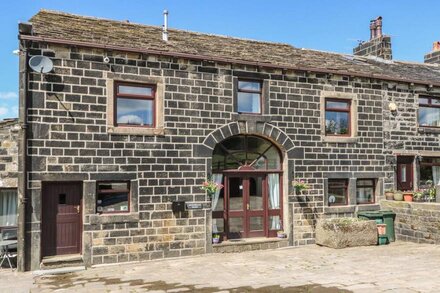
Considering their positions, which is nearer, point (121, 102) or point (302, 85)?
point (121, 102)

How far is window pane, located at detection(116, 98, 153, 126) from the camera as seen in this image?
37.2 ft

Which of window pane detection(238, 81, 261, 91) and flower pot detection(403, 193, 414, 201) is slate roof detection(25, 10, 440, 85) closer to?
window pane detection(238, 81, 261, 91)

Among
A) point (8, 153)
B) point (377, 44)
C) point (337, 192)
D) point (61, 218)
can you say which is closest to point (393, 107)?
point (337, 192)

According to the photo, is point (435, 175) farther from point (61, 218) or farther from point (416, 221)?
point (61, 218)

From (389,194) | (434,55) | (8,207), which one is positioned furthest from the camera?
(434,55)

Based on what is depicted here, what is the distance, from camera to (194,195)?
11859 millimetres

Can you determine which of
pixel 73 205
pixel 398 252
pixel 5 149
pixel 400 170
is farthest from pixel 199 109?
pixel 400 170

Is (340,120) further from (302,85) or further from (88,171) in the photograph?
(88,171)

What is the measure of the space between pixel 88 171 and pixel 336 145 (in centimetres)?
768

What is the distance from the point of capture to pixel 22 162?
33.0 feet

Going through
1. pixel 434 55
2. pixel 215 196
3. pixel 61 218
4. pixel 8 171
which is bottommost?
pixel 61 218

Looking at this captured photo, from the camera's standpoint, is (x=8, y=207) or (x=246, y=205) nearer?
(x=8, y=207)

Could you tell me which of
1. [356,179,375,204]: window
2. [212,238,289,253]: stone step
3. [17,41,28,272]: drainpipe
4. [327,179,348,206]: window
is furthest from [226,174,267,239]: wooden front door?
[17,41,28,272]: drainpipe

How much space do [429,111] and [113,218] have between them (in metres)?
11.7
